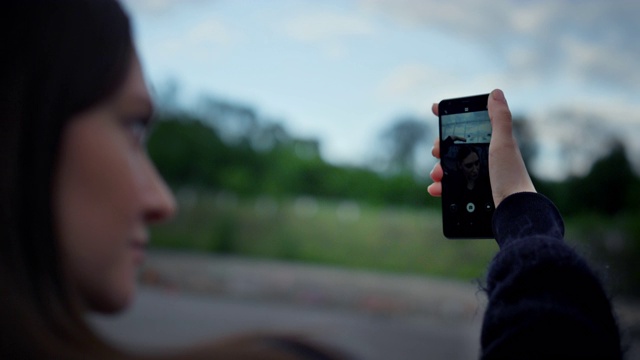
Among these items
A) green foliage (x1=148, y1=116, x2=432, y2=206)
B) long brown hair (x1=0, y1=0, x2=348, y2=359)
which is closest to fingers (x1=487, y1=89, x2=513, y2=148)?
long brown hair (x1=0, y1=0, x2=348, y2=359)

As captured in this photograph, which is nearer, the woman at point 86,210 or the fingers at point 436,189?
the woman at point 86,210

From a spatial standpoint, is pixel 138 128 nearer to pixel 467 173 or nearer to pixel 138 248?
pixel 138 248

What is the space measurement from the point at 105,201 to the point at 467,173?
39 cm

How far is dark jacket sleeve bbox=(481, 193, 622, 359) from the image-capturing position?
1.81 feet

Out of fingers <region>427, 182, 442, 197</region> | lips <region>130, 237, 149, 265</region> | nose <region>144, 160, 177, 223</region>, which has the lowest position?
lips <region>130, 237, 149, 265</region>

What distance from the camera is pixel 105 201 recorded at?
22.7 inches

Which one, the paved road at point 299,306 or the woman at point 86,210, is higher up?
the paved road at point 299,306

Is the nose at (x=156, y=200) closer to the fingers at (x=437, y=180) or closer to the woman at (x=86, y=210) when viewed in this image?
the woman at (x=86, y=210)

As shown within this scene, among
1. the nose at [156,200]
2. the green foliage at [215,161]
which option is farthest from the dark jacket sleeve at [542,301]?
the green foliage at [215,161]

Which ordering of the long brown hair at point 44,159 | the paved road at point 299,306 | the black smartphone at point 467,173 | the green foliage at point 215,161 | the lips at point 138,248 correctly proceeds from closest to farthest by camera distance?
1. the long brown hair at point 44,159
2. the lips at point 138,248
3. the black smartphone at point 467,173
4. the paved road at point 299,306
5. the green foliage at point 215,161

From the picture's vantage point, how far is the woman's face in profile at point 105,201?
56 cm

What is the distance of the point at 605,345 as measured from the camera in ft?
1.82

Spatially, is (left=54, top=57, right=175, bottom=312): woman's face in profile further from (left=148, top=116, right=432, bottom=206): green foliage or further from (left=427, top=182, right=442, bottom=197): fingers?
(left=148, top=116, right=432, bottom=206): green foliage

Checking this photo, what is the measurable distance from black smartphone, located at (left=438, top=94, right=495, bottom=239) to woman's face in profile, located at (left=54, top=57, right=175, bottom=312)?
0.31 m
